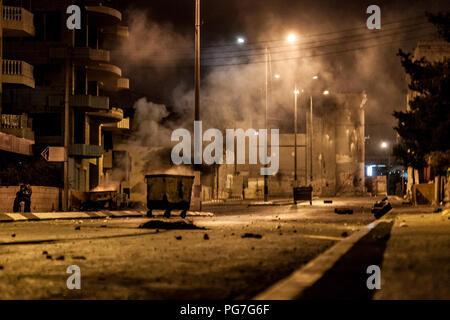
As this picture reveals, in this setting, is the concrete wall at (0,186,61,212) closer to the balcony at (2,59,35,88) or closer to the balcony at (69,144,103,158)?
the balcony at (2,59,35,88)

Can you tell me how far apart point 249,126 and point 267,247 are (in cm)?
7315

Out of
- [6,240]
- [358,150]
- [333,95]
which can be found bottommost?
[6,240]

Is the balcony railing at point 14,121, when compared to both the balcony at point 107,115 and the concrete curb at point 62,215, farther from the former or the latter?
the concrete curb at point 62,215

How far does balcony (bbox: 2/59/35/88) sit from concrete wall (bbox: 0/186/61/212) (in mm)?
12567

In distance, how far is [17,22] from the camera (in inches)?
1795

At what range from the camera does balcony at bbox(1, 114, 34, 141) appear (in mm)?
45188

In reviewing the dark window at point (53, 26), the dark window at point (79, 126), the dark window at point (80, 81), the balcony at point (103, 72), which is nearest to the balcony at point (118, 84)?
the balcony at point (103, 72)

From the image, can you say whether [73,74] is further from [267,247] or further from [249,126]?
[267,247]

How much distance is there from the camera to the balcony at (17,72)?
4566 centimetres

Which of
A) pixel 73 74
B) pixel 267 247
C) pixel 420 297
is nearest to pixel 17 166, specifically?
pixel 73 74

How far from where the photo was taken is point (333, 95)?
9506 cm

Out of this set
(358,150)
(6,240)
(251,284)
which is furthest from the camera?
(358,150)

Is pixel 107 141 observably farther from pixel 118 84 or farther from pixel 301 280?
pixel 301 280
